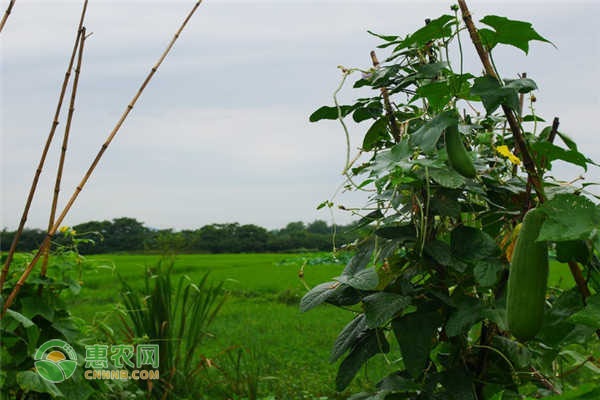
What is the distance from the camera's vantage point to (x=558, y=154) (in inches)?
36.0

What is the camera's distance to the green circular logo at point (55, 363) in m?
1.79

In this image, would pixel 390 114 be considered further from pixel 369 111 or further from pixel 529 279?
pixel 529 279

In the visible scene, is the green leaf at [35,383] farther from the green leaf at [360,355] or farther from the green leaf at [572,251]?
the green leaf at [572,251]

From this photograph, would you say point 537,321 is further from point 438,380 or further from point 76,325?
point 76,325

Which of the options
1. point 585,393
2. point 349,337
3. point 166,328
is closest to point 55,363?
point 166,328

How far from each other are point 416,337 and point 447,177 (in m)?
0.31

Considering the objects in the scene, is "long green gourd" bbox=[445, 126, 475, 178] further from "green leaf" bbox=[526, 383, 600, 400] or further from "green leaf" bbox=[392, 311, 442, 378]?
"green leaf" bbox=[526, 383, 600, 400]

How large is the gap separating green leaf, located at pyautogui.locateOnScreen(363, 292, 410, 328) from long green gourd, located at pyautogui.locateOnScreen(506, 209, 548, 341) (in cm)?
29

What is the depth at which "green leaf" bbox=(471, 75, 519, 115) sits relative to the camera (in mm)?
861

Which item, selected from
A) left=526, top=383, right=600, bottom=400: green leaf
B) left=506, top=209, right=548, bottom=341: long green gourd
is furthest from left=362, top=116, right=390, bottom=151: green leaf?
left=526, top=383, right=600, bottom=400: green leaf

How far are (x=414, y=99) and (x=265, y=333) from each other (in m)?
3.42

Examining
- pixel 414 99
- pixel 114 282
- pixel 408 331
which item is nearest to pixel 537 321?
pixel 408 331

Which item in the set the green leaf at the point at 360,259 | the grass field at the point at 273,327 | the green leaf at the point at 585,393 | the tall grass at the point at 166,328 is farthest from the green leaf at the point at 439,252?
the tall grass at the point at 166,328

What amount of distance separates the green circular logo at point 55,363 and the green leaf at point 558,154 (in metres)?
1.54
